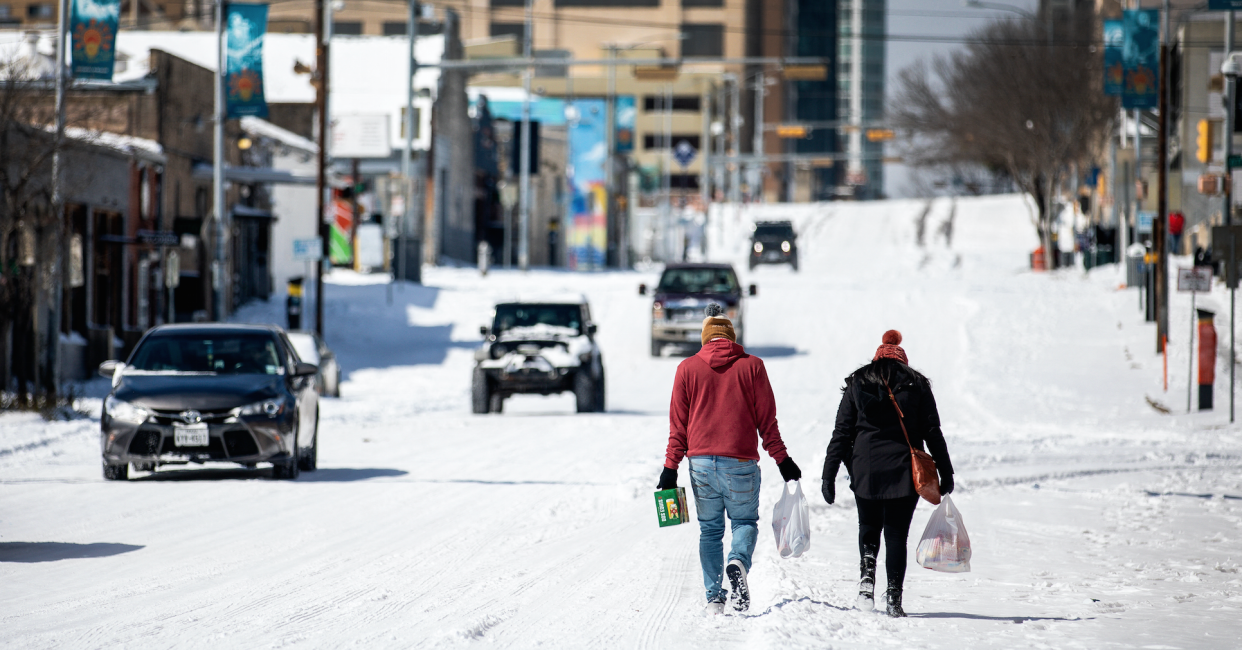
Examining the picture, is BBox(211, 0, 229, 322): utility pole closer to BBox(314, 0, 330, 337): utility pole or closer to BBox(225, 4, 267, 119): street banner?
BBox(225, 4, 267, 119): street banner

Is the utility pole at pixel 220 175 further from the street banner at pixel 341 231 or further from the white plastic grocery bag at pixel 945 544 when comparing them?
the street banner at pixel 341 231

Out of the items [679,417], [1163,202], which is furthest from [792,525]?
[1163,202]

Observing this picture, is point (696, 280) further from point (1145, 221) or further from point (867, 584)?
point (867, 584)

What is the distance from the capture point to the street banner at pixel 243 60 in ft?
104

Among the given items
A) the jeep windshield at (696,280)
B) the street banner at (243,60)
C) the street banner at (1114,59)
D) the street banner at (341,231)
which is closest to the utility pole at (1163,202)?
the street banner at (1114,59)

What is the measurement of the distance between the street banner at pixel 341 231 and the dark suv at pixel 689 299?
2882 cm

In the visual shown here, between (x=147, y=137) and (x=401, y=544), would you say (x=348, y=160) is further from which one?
(x=401, y=544)

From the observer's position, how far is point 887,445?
831cm

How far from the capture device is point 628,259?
3371 inches

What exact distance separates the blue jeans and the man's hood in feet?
1.64

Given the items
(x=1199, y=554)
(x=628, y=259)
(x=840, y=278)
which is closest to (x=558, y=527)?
(x=1199, y=554)

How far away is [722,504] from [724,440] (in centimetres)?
38

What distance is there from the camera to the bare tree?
203ft

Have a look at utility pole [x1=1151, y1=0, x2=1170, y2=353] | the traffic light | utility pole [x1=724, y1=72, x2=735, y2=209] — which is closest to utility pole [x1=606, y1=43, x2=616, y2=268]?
utility pole [x1=724, y1=72, x2=735, y2=209]
